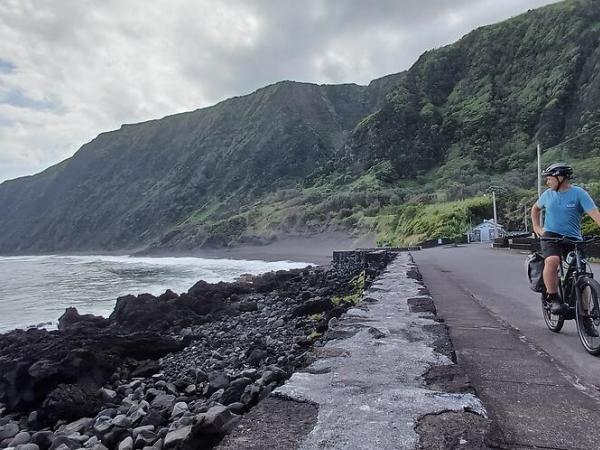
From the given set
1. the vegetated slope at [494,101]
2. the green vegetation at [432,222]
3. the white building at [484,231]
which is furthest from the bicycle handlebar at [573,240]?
the vegetated slope at [494,101]

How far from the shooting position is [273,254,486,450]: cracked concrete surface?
2.36 meters

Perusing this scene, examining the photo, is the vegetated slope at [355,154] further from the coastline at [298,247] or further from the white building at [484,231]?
the coastline at [298,247]

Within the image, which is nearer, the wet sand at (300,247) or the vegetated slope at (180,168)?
the wet sand at (300,247)

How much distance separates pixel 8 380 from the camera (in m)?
7.45

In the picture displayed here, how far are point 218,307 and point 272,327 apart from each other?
16.5 feet

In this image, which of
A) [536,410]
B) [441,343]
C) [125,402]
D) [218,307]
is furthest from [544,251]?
[218,307]

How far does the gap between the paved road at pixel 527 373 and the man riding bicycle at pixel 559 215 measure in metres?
0.59

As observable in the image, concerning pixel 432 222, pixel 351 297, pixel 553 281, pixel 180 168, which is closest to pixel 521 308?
pixel 553 281

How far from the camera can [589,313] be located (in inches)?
169

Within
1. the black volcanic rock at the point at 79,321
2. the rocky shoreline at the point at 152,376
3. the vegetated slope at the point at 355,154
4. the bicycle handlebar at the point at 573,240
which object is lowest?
the black volcanic rock at the point at 79,321

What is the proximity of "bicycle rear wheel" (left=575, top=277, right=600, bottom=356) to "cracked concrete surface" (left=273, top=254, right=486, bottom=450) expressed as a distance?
4.36ft

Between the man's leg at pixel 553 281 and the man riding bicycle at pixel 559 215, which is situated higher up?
the man riding bicycle at pixel 559 215

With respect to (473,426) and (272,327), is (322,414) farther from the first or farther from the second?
(272,327)

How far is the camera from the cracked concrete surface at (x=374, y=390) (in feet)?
7.73
